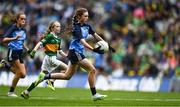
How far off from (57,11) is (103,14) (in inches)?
99.1

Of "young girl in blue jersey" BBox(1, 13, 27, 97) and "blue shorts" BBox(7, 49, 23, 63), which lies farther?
"blue shorts" BBox(7, 49, 23, 63)

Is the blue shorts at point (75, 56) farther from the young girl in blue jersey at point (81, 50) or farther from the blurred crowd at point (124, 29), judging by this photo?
the blurred crowd at point (124, 29)

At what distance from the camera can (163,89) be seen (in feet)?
97.1

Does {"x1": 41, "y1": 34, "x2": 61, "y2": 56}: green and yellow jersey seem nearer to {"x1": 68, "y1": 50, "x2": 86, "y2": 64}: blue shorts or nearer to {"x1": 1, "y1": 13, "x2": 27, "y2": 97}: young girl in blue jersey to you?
{"x1": 1, "y1": 13, "x2": 27, "y2": 97}: young girl in blue jersey

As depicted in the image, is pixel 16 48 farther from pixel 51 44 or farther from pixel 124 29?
pixel 124 29

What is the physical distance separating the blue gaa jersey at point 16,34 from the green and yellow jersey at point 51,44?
794 mm

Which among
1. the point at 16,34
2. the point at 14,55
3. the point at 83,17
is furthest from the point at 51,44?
the point at 83,17

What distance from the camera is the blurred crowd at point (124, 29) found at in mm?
31547

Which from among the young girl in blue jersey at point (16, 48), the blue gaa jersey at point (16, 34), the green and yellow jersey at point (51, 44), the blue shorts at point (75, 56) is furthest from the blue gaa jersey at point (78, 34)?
the blue gaa jersey at point (16, 34)

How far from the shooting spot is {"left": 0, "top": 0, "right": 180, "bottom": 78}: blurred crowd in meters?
31.5

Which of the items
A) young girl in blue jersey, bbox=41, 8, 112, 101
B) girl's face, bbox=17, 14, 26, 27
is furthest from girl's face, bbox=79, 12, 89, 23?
girl's face, bbox=17, 14, 26, 27

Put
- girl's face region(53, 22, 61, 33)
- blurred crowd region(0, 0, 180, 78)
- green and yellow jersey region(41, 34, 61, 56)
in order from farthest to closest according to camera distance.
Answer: blurred crowd region(0, 0, 180, 78) → green and yellow jersey region(41, 34, 61, 56) → girl's face region(53, 22, 61, 33)

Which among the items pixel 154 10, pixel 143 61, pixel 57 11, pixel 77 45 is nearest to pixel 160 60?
pixel 143 61

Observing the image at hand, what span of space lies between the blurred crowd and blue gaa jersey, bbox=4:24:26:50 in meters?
8.29
